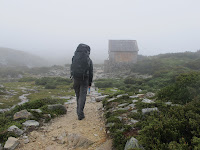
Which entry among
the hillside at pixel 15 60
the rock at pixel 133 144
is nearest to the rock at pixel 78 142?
→ the rock at pixel 133 144

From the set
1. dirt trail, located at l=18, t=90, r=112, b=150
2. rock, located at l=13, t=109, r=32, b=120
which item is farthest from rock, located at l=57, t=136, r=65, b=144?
rock, located at l=13, t=109, r=32, b=120

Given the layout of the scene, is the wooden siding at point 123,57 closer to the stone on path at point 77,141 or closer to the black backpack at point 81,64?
the black backpack at point 81,64

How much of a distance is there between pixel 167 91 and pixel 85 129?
3900 millimetres

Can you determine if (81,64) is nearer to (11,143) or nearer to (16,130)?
(16,130)

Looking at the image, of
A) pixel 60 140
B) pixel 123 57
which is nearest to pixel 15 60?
pixel 123 57

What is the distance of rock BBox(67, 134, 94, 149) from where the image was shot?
15.2ft

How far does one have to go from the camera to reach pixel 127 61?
33.4 metres

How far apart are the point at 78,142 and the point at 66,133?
2.67ft

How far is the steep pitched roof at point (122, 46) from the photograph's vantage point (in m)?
33.1

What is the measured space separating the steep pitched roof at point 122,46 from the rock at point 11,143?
2899cm

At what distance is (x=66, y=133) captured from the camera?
5.42 m

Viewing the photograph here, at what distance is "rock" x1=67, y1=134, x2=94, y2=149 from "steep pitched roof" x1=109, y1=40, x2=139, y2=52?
2853 cm

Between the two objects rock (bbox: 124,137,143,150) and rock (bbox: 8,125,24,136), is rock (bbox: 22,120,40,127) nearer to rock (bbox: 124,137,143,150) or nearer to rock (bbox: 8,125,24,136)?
rock (bbox: 8,125,24,136)

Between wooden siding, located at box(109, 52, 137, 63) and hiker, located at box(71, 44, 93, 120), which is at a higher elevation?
wooden siding, located at box(109, 52, 137, 63)
